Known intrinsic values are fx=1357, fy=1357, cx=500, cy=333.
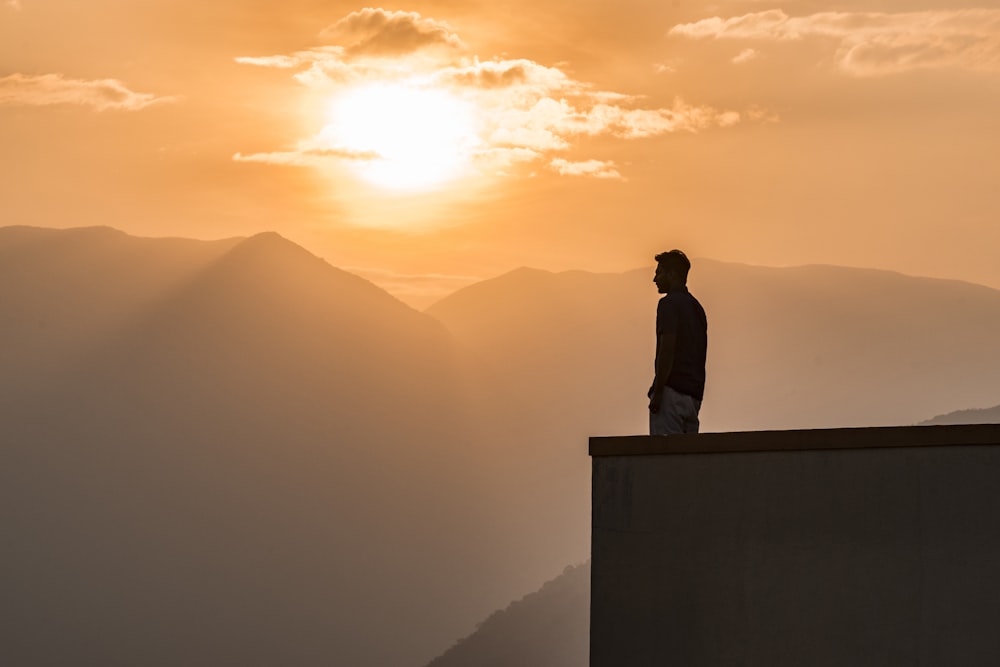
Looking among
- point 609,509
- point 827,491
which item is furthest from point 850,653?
point 609,509

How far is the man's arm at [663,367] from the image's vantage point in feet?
39.8

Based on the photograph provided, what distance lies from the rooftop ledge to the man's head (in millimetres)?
1531

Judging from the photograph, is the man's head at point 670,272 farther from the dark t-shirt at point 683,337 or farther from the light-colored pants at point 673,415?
the light-colored pants at point 673,415

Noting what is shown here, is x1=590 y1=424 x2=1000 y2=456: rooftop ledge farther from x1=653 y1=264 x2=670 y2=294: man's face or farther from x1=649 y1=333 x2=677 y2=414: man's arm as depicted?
x1=653 y1=264 x2=670 y2=294: man's face

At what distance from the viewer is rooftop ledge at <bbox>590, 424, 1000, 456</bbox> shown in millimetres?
9750

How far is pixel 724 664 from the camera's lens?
10.6 metres

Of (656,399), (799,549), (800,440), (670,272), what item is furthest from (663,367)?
(799,549)

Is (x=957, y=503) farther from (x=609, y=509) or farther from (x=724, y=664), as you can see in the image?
(x=609, y=509)

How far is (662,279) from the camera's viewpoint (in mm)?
12344

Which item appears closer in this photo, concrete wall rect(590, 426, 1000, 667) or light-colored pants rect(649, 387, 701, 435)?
concrete wall rect(590, 426, 1000, 667)

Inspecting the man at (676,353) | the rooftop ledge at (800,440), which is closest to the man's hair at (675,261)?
the man at (676,353)

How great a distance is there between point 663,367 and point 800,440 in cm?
192

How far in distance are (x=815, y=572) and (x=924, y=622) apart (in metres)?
0.88

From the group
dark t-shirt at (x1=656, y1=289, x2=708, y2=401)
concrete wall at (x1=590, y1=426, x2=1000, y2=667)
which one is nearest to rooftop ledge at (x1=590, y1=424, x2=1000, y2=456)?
concrete wall at (x1=590, y1=426, x2=1000, y2=667)
